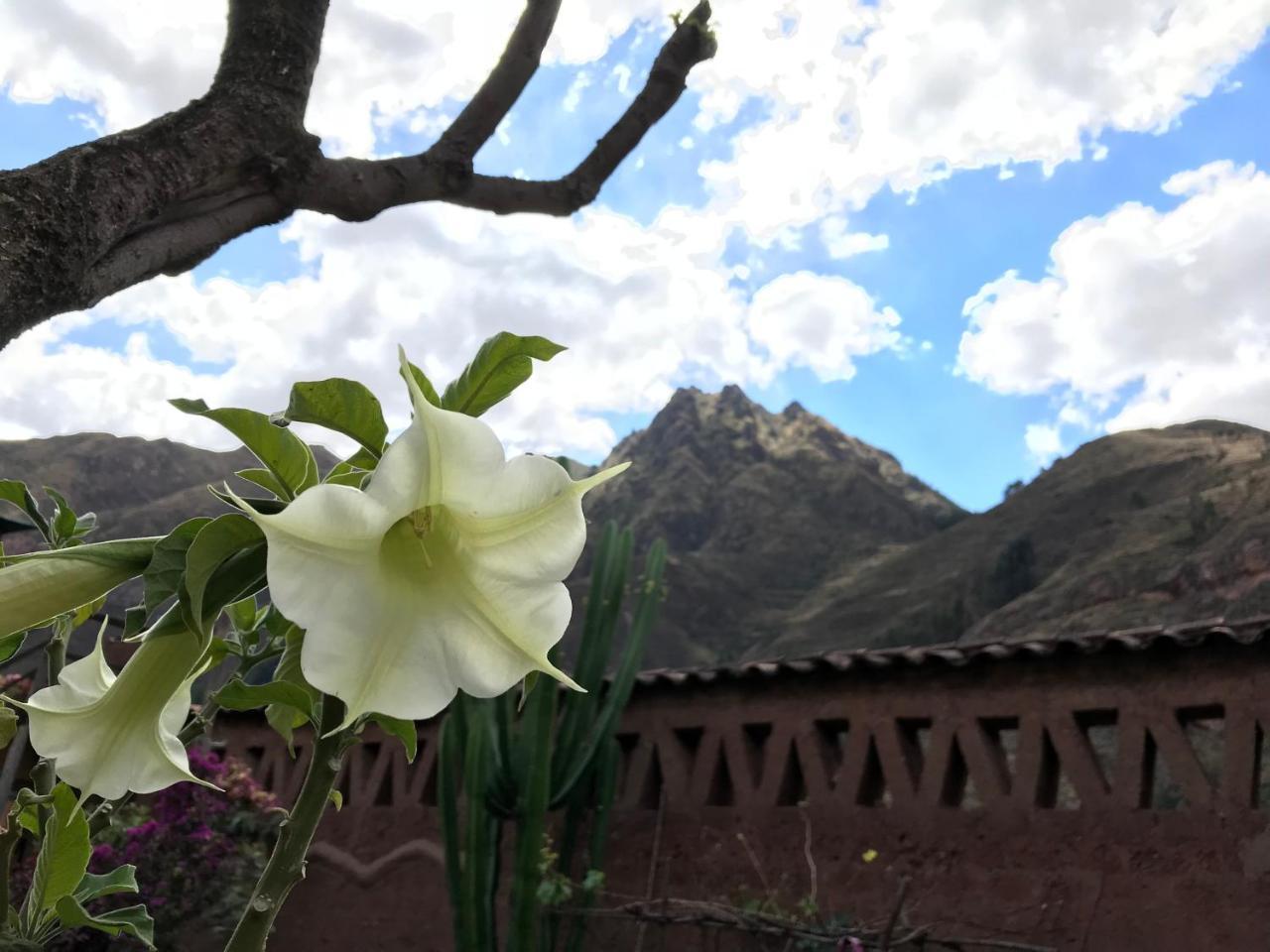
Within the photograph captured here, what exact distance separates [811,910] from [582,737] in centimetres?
183

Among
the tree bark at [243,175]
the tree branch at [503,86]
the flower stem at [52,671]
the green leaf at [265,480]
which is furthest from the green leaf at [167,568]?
the tree branch at [503,86]

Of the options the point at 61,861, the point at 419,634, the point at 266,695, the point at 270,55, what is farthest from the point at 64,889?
the point at 270,55

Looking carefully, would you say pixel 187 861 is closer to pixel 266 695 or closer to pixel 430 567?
pixel 266 695

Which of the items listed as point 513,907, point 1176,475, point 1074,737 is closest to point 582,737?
point 513,907

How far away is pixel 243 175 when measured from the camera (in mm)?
3504

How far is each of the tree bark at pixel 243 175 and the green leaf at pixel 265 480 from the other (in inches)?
81.1

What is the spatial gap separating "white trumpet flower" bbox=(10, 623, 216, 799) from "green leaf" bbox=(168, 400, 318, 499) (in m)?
0.13

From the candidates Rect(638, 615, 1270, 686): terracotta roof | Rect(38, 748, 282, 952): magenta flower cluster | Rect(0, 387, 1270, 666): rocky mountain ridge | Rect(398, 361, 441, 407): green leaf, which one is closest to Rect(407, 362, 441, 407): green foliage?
Rect(398, 361, 441, 407): green leaf

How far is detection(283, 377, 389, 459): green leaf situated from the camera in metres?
0.78

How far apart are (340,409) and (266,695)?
0.83ft

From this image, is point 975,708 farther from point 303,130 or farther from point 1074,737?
point 303,130

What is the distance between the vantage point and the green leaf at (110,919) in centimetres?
95

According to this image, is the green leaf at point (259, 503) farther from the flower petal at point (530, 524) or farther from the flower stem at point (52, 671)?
the flower stem at point (52, 671)

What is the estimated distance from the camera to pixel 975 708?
5523 mm
